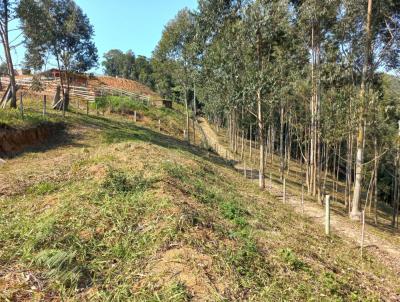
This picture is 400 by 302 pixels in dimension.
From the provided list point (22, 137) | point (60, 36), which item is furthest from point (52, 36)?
point (22, 137)

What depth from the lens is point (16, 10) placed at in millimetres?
22172

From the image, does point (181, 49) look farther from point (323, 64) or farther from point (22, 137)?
point (22, 137)

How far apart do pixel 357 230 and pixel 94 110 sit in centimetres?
2926

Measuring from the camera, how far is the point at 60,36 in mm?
30875

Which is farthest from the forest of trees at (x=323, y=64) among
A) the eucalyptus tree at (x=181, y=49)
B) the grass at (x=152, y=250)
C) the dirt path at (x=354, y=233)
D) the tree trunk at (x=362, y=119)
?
the grass at (x=152, y=250)

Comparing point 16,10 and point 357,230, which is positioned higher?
point 16,10

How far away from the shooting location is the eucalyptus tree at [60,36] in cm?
2438

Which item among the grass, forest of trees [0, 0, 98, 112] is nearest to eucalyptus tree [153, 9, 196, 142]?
forest of trees [0, 0, 98, 112]

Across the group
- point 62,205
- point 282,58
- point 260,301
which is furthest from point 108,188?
point 282,58

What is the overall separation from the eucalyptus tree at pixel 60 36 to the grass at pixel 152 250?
16.9 metres

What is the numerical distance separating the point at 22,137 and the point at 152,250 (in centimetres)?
1319

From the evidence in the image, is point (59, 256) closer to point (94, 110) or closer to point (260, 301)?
point (260, 301)

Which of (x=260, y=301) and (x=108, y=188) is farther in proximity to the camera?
(x=108, y=188)

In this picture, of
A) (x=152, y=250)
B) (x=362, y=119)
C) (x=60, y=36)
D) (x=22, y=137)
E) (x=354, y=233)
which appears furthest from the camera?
(x=60, y=36)
